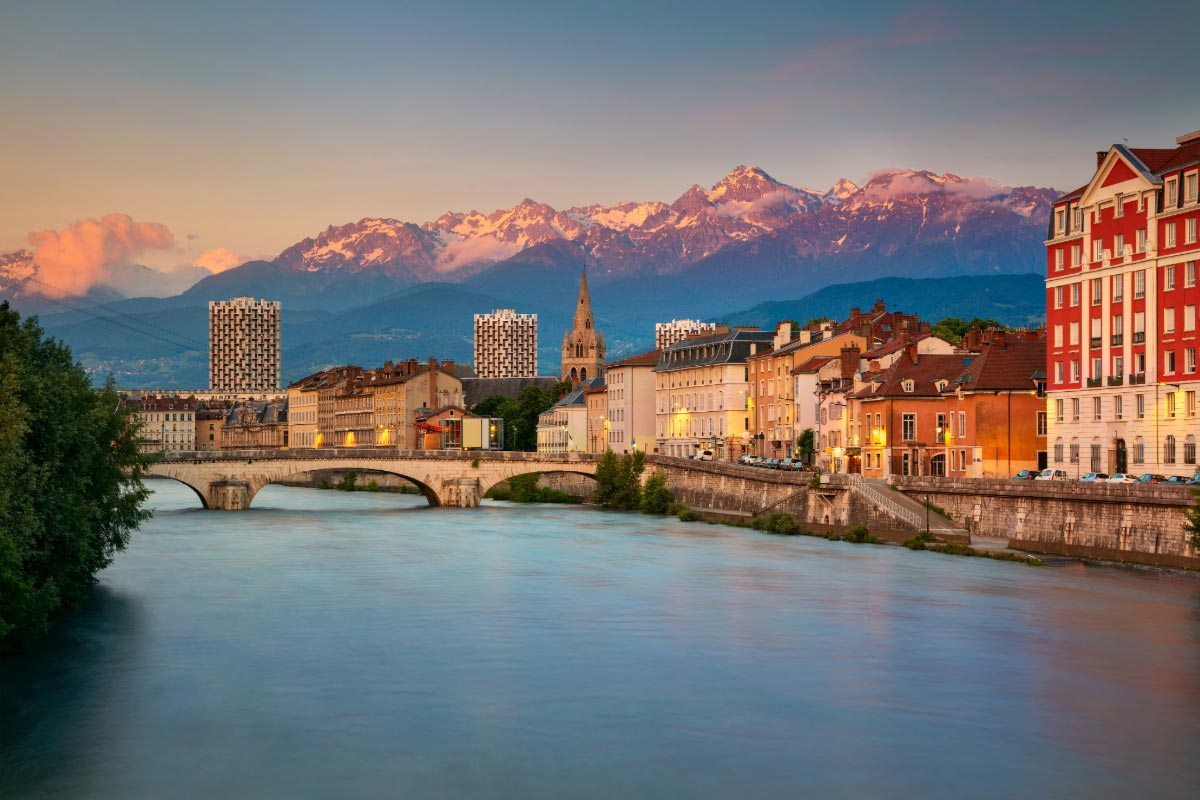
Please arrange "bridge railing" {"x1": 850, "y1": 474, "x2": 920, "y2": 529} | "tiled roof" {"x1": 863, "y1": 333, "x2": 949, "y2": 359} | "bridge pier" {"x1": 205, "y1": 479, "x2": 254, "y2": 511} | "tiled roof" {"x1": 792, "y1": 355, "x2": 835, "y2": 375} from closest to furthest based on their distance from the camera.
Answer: "bridge railing" {"x1": 850, "y1": 474, "x2": 920, "y2": 529} → "tiled roof" {"x1": 863, "y1": 333, "x2": 949, "y2": 359} → "tiled roof" {"x1": 792, "y1": 355, "x2": 835, "y2": 375} → "bridge pier" {"x1": 205, "y1": 479, "x2": 254, "y2": 511}

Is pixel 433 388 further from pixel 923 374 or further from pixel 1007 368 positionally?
pixel 1007 368

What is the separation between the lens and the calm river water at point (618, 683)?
87.3 ft

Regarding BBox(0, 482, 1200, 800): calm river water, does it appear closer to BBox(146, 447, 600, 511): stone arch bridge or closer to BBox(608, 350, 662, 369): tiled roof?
BBox(146, 447, 600, 511): stone arch bridge

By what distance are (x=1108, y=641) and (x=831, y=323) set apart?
63.9 m

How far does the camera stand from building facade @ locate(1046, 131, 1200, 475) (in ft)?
186

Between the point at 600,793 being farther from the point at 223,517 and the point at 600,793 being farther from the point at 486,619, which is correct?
the point at 223,517

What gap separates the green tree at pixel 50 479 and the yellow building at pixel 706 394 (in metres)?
63.3

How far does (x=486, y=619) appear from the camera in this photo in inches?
1746

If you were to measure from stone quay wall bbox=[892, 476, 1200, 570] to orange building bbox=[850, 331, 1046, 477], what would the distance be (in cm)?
794

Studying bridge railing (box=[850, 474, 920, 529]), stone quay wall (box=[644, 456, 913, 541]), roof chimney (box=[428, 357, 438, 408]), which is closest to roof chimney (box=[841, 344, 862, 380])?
stone quay wall (box=[644, 456, 913, 541])

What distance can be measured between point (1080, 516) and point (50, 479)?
110ft

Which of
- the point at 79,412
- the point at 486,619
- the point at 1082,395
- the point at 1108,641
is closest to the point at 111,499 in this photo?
the point at 79,412

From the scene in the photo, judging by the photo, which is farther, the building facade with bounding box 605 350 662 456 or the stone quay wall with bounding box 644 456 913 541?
the building facade with bounding box 605 350 662 456

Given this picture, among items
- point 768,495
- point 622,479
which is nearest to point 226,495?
point 622,479
